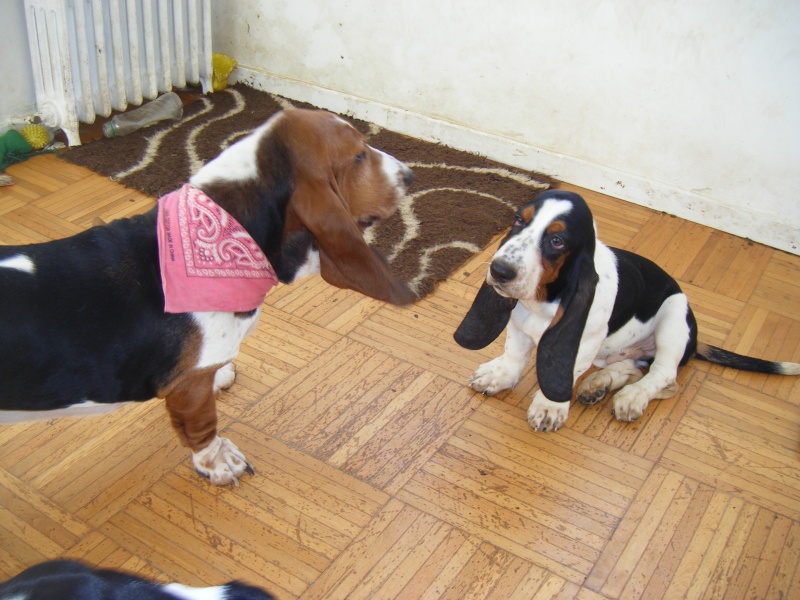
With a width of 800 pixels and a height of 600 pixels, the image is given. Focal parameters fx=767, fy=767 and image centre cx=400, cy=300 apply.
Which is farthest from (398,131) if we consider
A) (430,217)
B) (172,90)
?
(172,90)

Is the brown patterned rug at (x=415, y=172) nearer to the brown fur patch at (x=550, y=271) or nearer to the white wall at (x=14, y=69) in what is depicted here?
the white wall at (x=14, y=69)

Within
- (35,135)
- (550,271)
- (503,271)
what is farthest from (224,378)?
(35,135)

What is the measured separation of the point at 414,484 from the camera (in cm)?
223

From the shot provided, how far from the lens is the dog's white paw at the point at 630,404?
2.50 meters

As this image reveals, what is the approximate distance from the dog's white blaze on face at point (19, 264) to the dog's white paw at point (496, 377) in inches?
55.9

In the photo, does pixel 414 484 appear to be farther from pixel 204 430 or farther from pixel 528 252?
pixel 528 252

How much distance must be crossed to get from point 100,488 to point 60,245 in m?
0.75

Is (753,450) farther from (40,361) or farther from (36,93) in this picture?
(36,93)

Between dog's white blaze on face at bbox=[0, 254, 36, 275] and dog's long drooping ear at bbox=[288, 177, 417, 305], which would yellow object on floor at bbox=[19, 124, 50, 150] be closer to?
dog's white blaze on face at bbox=[0, 254, 36, 275]

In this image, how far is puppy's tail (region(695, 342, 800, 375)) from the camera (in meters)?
2.72

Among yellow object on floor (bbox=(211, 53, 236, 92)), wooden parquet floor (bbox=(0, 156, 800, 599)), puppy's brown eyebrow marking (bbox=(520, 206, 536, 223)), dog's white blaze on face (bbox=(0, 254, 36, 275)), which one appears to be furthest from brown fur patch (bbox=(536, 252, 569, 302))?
yellow object on floor (bbox=(211, 53, 236, 92))

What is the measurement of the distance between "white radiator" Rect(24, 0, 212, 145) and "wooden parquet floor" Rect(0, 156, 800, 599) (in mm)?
1780

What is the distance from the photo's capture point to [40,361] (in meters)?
1.71

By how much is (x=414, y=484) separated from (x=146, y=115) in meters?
2.89
